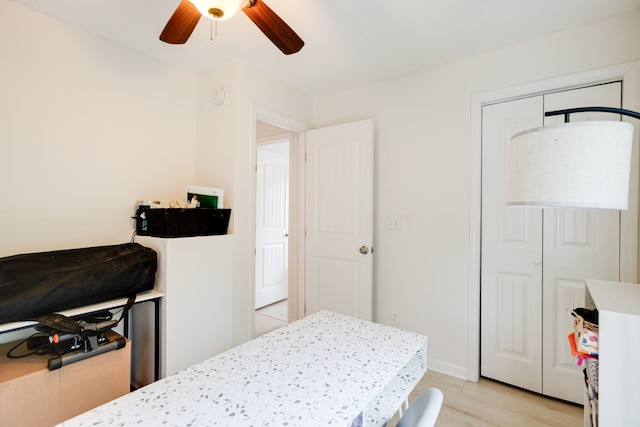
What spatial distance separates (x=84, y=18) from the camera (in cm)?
186

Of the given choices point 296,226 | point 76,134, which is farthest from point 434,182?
point 76,134

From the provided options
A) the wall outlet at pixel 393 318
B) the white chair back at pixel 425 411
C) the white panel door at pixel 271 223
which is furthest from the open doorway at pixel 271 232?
the white chair back at pixel 425 411

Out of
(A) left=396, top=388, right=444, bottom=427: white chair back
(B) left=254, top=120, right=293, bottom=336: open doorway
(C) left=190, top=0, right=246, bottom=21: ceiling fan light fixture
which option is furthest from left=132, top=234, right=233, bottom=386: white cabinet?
(A) left=396, top=388, right=444, bottom=427: white chair back

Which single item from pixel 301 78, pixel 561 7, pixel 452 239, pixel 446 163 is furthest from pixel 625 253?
pixel 301 78

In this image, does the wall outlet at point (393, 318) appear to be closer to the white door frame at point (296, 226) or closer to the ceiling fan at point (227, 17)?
the white door frame at point (296, 226)

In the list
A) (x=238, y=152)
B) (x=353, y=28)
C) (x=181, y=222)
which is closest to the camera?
(x=353, y=28)

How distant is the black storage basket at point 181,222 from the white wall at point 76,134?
200 mm

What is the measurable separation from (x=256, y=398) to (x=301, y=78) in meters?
→ 2.43

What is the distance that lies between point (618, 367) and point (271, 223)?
347cm

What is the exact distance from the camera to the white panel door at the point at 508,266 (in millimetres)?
2062

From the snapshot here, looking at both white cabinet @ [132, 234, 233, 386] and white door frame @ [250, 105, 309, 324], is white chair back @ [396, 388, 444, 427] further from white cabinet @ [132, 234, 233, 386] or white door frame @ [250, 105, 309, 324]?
white door frame @ [250, 105, 309, 324]

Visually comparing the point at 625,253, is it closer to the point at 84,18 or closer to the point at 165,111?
the point at 165,111

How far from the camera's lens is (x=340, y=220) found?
2.72 m

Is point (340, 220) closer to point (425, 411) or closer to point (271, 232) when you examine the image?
point (271, 232)
